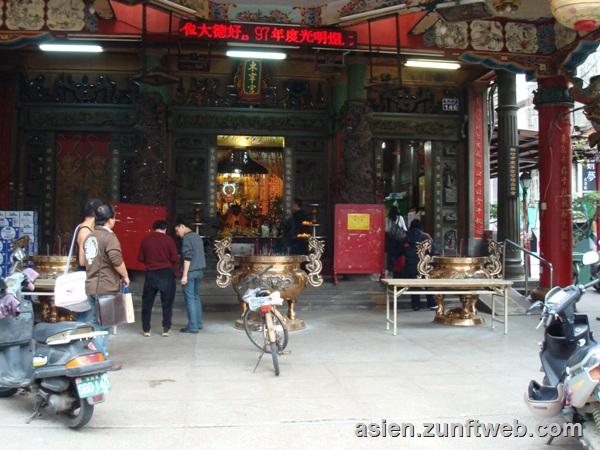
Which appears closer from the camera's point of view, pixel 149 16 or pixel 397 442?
pixel 397 442

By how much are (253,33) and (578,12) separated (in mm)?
5037

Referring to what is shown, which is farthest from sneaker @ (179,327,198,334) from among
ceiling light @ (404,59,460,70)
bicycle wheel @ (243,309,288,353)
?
ceiling light @ (404,59,460,70)

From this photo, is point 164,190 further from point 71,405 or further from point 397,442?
point 397,442

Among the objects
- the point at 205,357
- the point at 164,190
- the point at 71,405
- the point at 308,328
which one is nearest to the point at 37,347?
the point at 71,405

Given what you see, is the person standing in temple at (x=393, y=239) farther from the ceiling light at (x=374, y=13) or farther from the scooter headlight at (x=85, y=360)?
the scooter headlight at (x=85, y=360)

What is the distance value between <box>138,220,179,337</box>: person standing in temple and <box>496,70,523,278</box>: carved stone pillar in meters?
7.85

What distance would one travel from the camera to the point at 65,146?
43.3 ft

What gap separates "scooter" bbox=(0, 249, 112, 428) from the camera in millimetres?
4488

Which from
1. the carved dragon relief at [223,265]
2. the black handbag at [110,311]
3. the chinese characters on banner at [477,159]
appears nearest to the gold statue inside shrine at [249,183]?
the chinese characters on banner at [477,159]

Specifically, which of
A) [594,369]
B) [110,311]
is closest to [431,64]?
[110,311]

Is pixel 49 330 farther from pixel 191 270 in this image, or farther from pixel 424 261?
pixel 424 261

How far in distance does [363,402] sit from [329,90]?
966 cm

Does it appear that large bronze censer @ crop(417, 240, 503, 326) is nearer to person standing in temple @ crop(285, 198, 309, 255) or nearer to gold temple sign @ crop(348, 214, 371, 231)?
gold temple sign @ crop(348, 214, 371, 231)

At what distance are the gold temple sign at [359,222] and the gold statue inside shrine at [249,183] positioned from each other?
3084 mm
